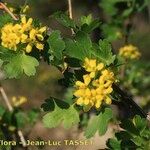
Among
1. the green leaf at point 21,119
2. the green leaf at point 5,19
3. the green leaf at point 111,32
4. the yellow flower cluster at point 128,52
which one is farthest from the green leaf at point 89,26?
the green leaf at point 111,32

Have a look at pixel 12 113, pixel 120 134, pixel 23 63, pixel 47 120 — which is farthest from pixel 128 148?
pixel 12 113

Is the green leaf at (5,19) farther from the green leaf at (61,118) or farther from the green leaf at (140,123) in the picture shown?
the green leaf at (140,123)

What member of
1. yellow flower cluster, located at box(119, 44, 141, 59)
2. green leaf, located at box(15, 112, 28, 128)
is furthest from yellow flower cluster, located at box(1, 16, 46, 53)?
yellow flower cluster, located at box(119, 44, 141, 59)

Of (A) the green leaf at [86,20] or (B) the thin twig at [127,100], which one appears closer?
(B) the thin twig at [127,100]

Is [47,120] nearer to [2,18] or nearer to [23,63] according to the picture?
[23,63]

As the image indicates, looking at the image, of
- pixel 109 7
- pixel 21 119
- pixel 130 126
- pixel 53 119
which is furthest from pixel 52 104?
pixel 109 7

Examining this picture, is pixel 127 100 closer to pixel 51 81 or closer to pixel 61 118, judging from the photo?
pixel 61 118

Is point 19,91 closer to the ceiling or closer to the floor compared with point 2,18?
closer to the ceiling

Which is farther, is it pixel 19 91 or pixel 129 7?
pixel 19 91
